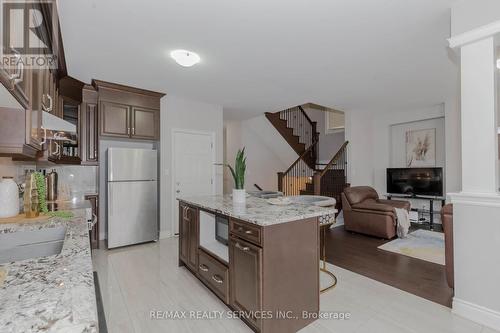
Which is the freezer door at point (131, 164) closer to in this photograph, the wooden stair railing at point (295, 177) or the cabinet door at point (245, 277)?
the cabinet door at point (245, 277)

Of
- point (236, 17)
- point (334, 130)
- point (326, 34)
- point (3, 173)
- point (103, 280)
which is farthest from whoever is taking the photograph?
point (334, 130)

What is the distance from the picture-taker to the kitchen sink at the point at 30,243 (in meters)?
1.40

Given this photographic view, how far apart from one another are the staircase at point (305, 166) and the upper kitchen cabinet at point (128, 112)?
294 cm

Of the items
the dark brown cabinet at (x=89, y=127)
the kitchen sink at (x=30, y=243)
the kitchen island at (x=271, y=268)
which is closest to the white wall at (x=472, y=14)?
the kitchen island at (x=271, y=268)

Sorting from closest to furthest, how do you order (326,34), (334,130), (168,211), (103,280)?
(326,34)
(103,280)
(168,211)
(334,130)

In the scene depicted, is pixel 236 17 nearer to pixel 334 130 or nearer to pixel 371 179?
pixel 371 179

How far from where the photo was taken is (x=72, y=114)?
3.86 metres

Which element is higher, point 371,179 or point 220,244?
point 371,179

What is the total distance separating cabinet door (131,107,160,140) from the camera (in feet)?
13.4

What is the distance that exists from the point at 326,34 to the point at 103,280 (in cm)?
349

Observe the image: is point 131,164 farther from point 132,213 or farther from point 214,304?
point 214,304

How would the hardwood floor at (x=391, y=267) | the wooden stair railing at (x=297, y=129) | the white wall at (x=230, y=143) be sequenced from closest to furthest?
the hardwood floor at (x=391, y=267) → the wooden stair railing at (x=297, y=129) → the white wall at (x=230, y=143)

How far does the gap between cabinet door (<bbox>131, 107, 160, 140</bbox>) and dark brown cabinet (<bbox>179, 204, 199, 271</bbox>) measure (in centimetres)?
178

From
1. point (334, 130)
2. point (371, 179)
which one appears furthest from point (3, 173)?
point (334, 130)
